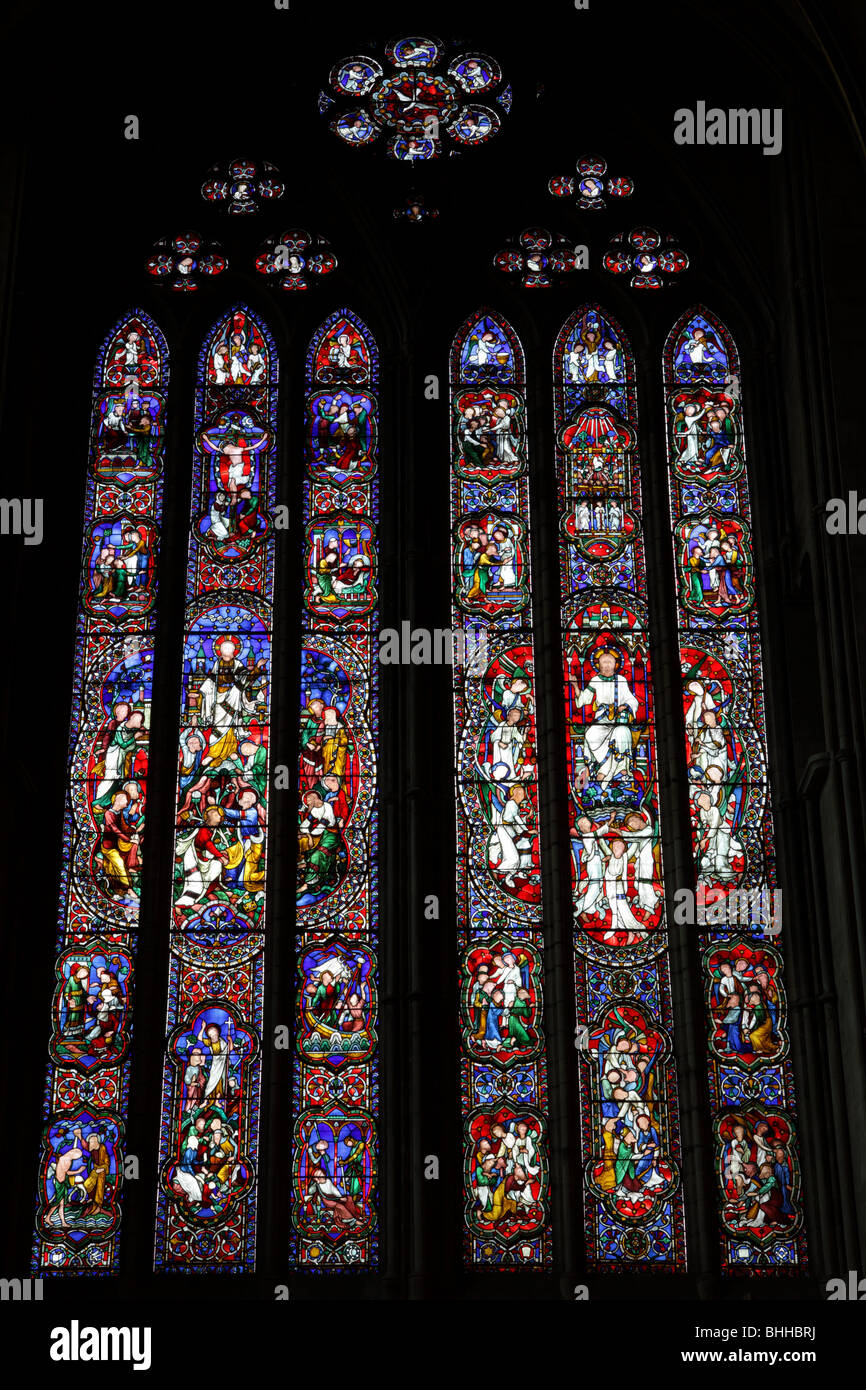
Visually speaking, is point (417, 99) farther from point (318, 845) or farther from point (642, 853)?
point (642, 853)

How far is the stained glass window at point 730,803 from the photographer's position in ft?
41.2

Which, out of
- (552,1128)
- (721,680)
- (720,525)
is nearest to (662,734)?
(721,680)

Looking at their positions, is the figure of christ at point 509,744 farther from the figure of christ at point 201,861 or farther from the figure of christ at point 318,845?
the figure of christ at point 201,861

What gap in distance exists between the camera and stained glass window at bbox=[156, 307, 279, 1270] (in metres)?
12.6

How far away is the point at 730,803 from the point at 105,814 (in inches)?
167

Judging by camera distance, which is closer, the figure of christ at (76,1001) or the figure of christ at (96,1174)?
the figure of christ at (96,1174)

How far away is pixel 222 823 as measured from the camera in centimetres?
1362

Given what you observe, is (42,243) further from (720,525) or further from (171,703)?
(720,525)

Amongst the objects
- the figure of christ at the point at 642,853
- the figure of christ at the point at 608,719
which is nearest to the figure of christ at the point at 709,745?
the figure of christ at the point at 608,719

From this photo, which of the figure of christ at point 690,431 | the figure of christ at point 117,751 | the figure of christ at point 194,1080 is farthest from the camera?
the figure of christ at point 690,431

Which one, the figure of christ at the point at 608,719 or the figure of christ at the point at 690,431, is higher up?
the figure of christ at the point at 690,431

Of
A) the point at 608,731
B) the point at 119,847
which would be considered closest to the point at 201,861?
the point at 119,847

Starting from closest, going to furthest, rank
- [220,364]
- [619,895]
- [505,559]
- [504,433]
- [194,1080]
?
1. [194,1080]
2. [619,895]
3. [505,559]
4. [504,433]
5. [220,364]

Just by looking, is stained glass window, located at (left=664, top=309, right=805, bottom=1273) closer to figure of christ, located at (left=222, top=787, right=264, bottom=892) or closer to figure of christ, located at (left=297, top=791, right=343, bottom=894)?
figure of christ, located at (left=297, top=791, right=343, bottom=894)
